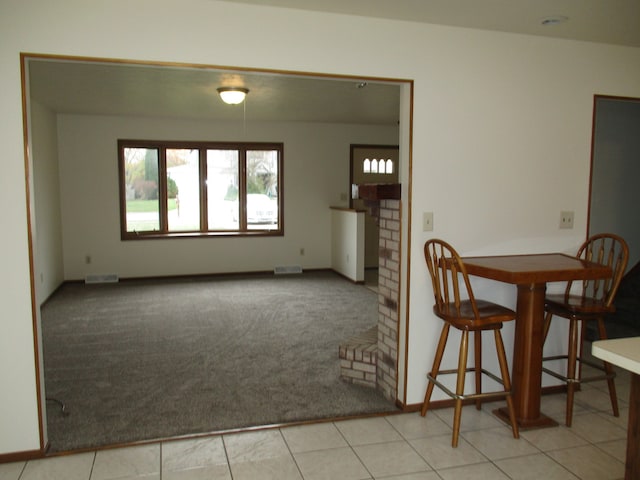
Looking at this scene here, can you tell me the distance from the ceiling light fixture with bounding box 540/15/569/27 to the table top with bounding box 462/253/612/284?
1392 millimetres

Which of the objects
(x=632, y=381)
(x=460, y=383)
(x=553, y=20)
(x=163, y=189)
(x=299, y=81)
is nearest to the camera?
(x=632, y=381)

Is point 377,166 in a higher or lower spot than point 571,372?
higher

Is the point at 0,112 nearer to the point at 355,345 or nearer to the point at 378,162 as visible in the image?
the point at 355,345

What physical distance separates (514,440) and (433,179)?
5.12 ft

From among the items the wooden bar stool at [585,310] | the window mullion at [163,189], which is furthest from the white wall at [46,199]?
the wooden bar stool at [585,310]

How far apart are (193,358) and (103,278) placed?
12.3 ft

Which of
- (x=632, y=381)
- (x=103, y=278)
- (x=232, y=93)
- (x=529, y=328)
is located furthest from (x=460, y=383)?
(x=103, y=278)

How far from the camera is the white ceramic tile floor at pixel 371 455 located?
2.57m

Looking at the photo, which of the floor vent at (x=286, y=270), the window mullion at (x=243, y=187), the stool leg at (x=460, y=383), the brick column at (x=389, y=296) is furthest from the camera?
the floor vent at (x=286, y=270)

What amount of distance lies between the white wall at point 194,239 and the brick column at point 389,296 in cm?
466

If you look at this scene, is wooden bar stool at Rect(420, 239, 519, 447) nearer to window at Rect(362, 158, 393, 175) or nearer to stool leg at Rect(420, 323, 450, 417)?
stool leg at Rect(420, 323, 450, 417)

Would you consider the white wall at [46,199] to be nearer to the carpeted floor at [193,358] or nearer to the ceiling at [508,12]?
the carpeted floor at [193,358]

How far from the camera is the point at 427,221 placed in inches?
127

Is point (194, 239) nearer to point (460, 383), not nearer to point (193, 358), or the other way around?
point (193, 358)
